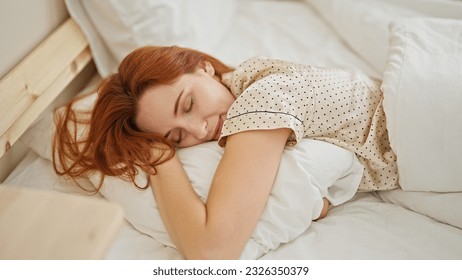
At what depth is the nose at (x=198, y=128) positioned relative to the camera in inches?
39.9

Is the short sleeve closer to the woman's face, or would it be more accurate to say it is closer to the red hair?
the woman's face

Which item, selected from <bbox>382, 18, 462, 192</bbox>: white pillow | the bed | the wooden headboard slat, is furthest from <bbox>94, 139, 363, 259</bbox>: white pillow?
the wooden headboard slat

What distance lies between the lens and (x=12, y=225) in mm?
606

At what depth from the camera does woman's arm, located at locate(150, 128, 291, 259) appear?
0.86 meters

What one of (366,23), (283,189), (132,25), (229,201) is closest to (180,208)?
(229,201)

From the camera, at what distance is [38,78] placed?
1156 mm

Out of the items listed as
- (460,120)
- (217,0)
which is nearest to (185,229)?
(460,120)

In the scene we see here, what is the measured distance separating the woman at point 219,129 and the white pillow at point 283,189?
3cm

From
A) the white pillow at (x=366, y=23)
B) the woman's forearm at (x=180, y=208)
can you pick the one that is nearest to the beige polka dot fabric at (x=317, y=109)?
the woman's forearm at (x=180, y=208)

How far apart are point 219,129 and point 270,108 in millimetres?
172

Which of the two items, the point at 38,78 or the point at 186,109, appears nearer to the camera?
the point at 186,109

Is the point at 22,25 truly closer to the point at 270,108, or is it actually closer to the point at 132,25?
the point at 132,25

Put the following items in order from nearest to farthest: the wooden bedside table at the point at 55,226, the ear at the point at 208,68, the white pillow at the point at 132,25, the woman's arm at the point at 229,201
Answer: the wooden bedside table at the point at 55,226, the woman's arm at the point at 229,201, the ear at the point at 208,68, the white pillow at the point at 132,25

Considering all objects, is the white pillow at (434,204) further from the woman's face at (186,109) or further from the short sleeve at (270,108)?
the woman's face at (186,109)
